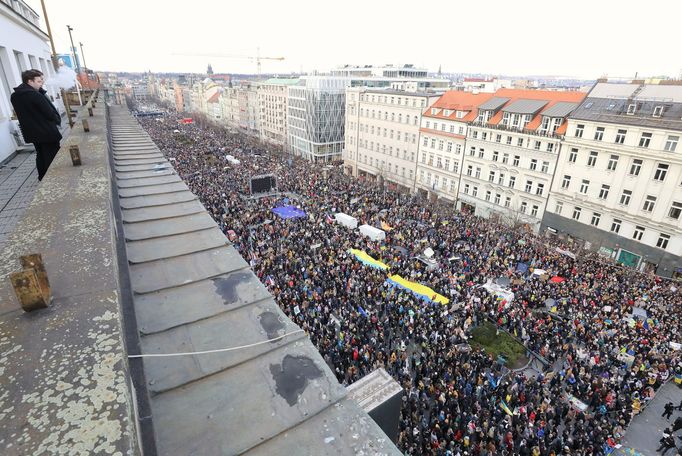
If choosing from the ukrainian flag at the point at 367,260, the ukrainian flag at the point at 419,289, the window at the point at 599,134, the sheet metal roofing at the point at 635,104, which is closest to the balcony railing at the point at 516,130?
the sheet metal roofing at the point at 635,104

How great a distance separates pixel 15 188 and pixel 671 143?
38567 mm

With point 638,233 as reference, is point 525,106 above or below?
above

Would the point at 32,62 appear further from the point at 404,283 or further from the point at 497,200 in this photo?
the point at 497,200

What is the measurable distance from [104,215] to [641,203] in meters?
37.6

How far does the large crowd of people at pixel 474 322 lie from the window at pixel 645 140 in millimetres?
9781

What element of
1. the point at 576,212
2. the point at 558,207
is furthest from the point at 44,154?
the point at 558,207

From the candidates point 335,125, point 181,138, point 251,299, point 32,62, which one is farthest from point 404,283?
point 181,138

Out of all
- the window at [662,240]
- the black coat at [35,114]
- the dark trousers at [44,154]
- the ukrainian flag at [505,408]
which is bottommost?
the ukrainian flag at [505,408]

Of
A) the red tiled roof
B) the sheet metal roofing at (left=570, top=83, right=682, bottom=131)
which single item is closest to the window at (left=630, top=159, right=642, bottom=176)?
the sheet metal roofing at (left=570, top=83, right=682, bottom=131)

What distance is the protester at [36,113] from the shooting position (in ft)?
22.6

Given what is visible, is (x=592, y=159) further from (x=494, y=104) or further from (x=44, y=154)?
(x=44, y=154)

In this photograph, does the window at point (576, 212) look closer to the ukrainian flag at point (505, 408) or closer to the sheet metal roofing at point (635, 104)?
the sheet metal roofing at point (635, 104)

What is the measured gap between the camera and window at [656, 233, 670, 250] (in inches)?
1124

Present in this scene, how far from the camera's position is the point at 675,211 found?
1099 inches
